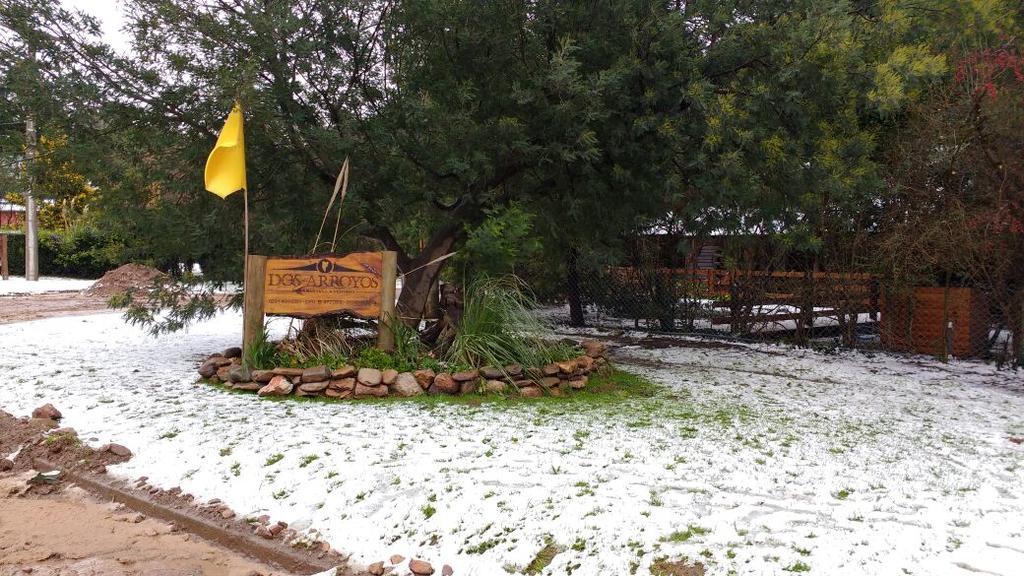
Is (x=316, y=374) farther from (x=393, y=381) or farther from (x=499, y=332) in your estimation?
(x=499, y=332)

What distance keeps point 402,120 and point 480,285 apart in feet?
6.51

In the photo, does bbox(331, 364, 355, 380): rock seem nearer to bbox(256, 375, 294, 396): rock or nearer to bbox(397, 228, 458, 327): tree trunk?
bbox(256, 375, 294, 396): rock

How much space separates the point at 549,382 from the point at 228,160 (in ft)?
12.6

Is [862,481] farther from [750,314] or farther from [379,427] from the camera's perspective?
[750,314]

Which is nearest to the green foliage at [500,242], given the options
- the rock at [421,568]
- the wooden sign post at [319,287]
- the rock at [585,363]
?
the wooden sign post at [319,287]

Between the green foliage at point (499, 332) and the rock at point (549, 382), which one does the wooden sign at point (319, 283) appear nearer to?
the green foliage at point (499, 332)

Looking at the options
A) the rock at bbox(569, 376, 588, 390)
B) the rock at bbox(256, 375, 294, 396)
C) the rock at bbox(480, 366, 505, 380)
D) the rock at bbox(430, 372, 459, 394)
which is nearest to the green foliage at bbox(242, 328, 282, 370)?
the rock at bbox(256, 375, 294, 396)

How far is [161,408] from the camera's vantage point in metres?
6.46

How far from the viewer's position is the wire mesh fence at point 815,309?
408 inches

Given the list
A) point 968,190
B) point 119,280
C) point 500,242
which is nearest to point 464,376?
point 500,242

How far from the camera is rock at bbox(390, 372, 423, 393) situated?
7109mm

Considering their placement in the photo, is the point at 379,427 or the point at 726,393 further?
the point at 726,393

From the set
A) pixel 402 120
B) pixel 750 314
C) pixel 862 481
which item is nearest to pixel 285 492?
pixel 862 481

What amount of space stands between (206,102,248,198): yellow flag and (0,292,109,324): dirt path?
871 centimetres
